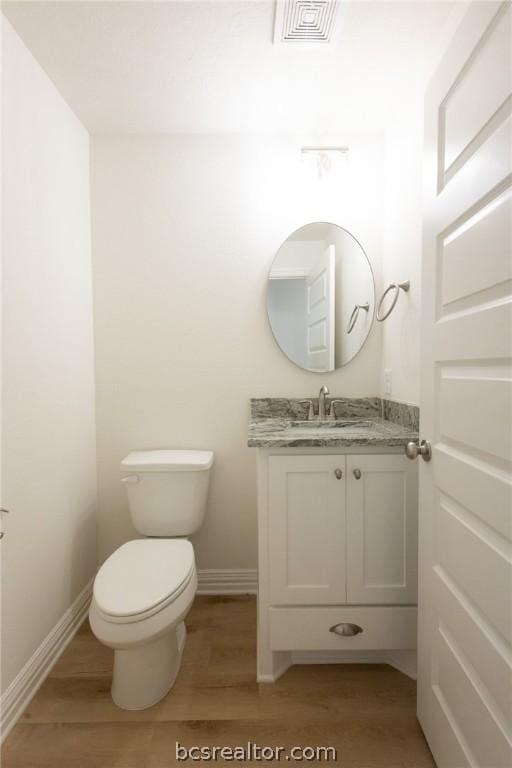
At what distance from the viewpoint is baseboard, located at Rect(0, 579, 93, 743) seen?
1.37 meters

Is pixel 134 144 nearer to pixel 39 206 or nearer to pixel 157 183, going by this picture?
pixel 157 183

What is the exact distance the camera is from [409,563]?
1.55m

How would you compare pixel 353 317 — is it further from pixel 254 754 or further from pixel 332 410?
pixel 254 754

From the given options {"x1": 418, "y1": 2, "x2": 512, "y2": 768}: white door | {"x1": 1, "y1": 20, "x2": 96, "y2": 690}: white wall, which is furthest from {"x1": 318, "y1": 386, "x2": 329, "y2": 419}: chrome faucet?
{"x1": 1, "y1": 20, "x2": 96, "y2": 690}: white wall

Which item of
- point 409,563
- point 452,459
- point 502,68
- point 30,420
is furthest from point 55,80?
point 409,563

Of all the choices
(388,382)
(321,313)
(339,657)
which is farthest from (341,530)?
(321,313)

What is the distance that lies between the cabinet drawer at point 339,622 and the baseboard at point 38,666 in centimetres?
85

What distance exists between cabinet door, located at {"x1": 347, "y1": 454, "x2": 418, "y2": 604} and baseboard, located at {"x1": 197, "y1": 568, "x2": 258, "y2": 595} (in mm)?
794

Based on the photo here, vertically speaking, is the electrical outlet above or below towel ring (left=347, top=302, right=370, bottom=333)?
below

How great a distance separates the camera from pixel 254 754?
129cm

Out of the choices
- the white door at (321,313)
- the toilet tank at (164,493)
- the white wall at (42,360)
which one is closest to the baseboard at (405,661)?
the toilet tank at (164,493)

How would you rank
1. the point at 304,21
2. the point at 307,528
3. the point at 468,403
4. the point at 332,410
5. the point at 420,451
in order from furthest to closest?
the point at 332,410 < the point at 307,528 < the point at 304,21 < the point at 420,451 < the point at 468,403

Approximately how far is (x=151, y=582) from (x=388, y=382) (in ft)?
4.32

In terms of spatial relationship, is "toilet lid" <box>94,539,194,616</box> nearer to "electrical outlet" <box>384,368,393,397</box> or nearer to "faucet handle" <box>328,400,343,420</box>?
"faucet handle" <box>328,400,343,420</box>
